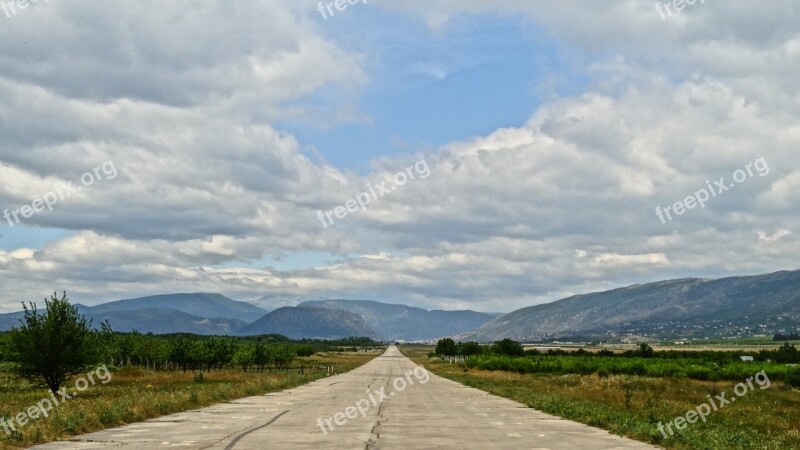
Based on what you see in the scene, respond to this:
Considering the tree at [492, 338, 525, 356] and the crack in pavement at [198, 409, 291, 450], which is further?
the tree at [492, 338, 525, 356]

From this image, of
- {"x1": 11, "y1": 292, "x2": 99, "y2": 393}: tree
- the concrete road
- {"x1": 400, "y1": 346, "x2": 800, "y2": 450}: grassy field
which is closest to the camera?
the concrete road

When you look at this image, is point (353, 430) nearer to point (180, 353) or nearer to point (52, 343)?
point (52, 343)

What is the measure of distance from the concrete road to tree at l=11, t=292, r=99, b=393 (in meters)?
13.0

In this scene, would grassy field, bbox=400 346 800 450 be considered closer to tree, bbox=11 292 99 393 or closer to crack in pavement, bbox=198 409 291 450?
crack in pavement, bbox=198 409 291 450

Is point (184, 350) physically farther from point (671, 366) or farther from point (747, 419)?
point (747, 419)

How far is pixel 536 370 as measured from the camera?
4114 inches

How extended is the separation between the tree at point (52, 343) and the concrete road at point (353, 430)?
13039 mm

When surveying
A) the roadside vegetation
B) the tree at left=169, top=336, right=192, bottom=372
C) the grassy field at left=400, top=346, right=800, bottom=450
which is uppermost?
the tree at left=169, top=336, right=192, bottom=372

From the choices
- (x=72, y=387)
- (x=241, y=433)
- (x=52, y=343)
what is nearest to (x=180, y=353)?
(x=72, y=387)

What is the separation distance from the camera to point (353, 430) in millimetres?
23375

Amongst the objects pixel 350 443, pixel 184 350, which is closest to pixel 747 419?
pixel 350 443

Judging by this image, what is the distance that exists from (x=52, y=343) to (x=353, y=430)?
26.7 metres

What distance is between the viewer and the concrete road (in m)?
20.0

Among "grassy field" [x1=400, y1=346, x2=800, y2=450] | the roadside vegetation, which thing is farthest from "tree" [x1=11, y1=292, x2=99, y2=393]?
"grassy field" [x1=400, y1=346, x2=800, y2=450]
